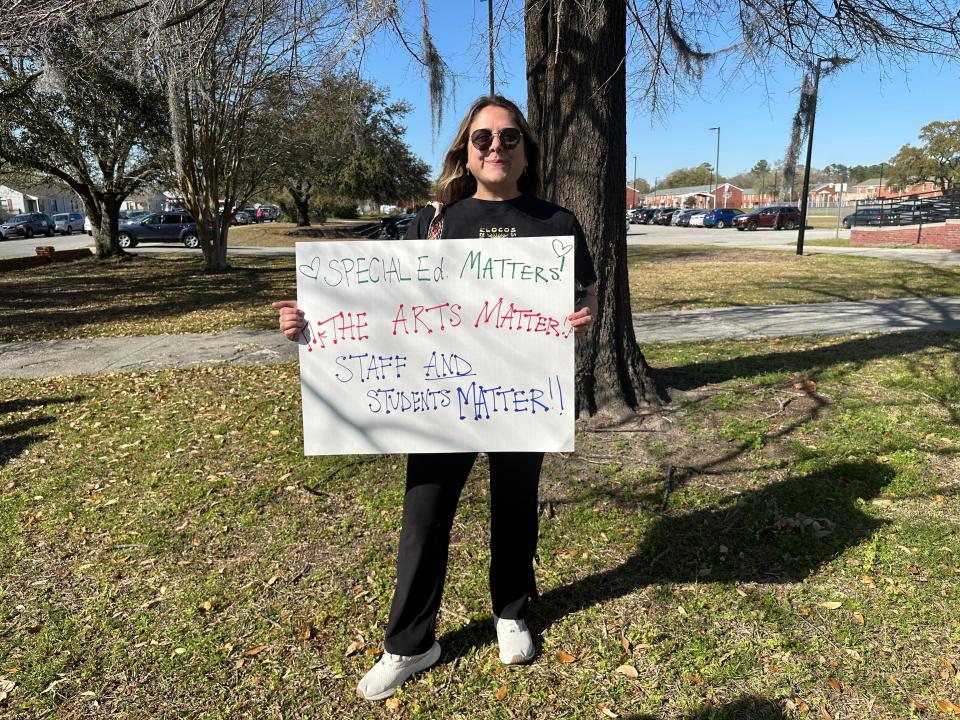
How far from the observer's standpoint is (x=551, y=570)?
3.12 metres

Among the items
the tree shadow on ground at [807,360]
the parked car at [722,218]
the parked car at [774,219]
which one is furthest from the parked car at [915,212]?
the tree shadow on ground at [807,360]

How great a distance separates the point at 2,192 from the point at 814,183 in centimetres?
11224

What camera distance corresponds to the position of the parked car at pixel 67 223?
46938 mm

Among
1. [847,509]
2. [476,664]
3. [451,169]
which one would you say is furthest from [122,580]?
[847,509]

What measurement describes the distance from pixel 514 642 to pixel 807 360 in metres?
4.86

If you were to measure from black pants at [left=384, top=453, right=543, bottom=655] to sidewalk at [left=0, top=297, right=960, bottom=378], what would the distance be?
5349mm

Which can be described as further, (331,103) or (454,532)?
(331,103)

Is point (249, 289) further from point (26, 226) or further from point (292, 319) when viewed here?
point (26, 226)

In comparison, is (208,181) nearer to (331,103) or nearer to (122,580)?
(331,103)

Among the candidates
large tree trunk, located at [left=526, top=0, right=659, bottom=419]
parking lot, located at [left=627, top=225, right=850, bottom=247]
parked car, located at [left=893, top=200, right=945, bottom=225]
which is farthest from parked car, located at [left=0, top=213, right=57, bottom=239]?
parked car, located at [left=893, top=200, right=945, bottom=225]

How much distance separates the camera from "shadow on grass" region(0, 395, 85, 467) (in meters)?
4.84

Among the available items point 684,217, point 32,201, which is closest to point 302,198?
point 684,217

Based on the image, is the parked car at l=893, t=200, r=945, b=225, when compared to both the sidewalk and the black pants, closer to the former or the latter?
the sidewalk

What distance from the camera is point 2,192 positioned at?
7994cm
